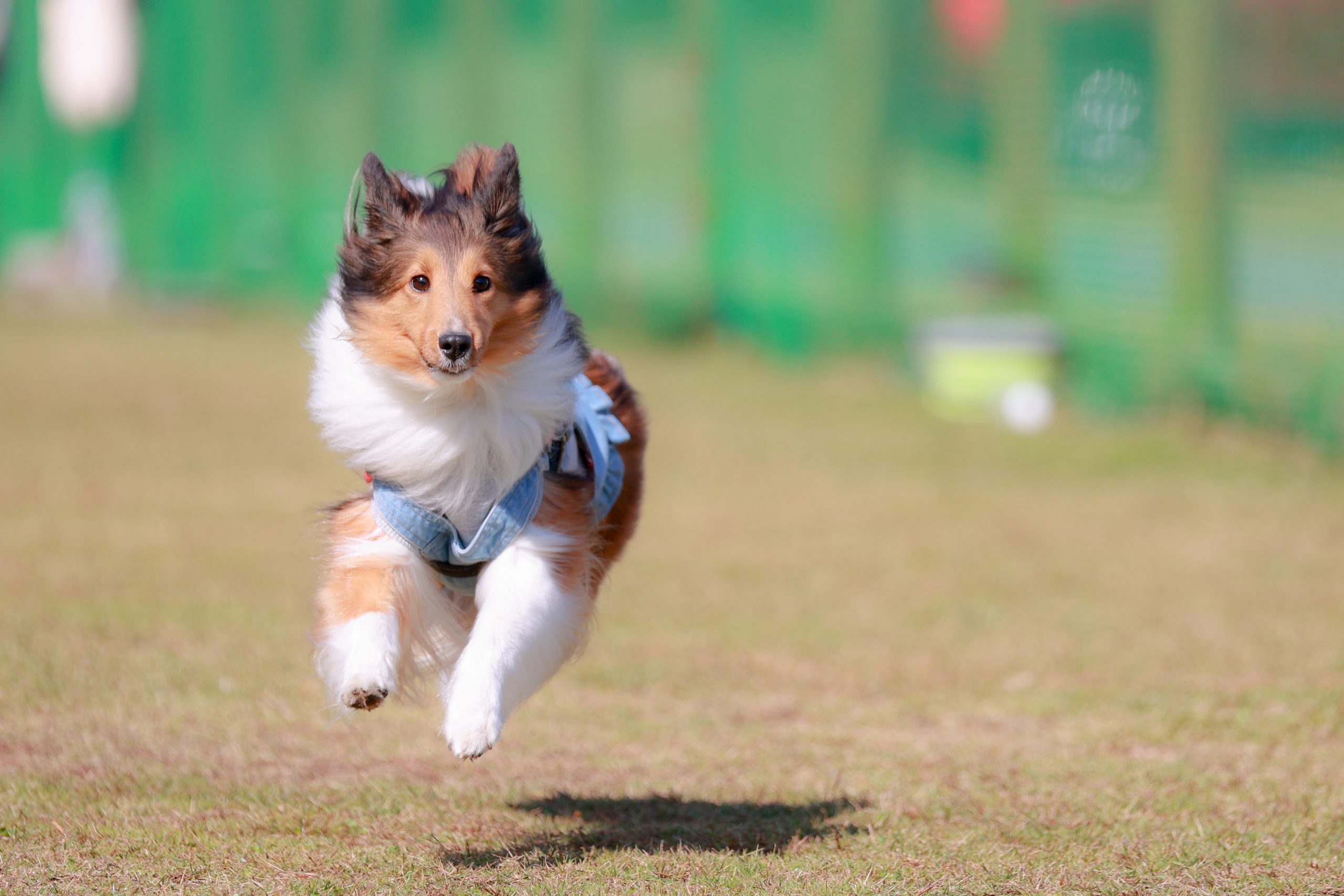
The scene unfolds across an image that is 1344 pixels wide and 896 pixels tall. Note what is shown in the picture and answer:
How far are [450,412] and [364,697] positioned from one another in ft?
2.42

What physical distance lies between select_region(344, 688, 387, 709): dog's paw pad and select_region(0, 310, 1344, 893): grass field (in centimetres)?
40

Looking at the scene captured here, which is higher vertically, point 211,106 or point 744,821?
point 211,106

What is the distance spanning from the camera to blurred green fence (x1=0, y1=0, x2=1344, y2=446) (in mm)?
9117

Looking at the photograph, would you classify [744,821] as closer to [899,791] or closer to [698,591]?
[899,791]

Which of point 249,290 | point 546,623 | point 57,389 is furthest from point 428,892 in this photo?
point 249,290

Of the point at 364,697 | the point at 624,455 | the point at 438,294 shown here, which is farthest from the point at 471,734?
the point at 624,455

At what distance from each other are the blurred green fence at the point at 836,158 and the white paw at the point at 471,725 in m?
6.60

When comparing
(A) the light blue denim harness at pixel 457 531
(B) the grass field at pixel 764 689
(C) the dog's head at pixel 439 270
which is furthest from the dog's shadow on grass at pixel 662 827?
(C) the dog's head at pixel 439 270

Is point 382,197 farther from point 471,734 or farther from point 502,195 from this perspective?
point 471,734

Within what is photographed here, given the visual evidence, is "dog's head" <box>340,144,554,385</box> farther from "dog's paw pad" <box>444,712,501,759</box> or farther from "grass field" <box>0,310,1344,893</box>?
"grass field" <box>0,310,1344,893</box>

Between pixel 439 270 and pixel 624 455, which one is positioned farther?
pixel 624 455

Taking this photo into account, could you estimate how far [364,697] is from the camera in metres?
3.29

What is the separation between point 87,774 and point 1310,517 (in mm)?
5812

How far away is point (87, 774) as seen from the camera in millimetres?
4145
